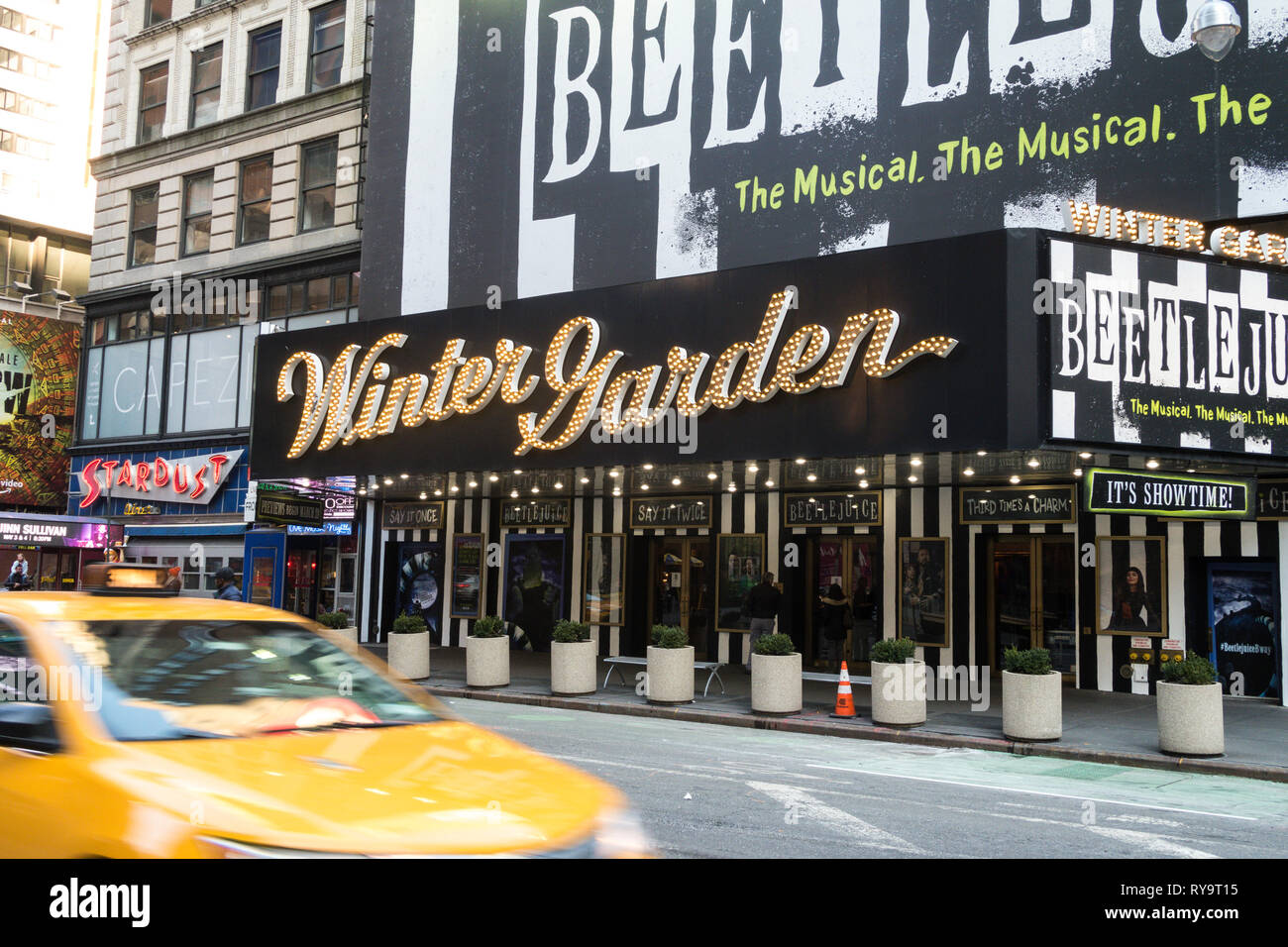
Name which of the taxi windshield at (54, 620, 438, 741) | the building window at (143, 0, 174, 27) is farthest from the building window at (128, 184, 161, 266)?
the taxi windshield at (54, 620, 438, 741)

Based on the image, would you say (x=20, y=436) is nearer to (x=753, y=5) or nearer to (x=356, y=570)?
(x=356, y=570)

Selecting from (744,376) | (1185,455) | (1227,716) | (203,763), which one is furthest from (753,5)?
(203,763)

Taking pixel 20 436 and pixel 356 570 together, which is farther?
pixel 20 436

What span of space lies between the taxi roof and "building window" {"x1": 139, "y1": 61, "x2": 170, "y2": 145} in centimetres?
3383

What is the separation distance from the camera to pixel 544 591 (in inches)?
1030

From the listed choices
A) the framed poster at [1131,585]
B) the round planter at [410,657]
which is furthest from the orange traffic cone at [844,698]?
the round planter at [410,657]

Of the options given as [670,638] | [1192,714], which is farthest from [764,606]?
[1192,714]

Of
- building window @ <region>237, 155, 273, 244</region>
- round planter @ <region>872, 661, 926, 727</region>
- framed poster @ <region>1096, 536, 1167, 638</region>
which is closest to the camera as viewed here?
round planter @ <region>872, 661, 926, 727</region>

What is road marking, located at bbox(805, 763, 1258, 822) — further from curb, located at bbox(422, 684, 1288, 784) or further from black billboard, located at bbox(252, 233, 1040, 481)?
black billboard, located at bbox(252, 233, 1040, 481)

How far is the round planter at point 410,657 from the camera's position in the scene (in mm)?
20875

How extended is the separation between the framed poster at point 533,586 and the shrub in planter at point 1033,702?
1325 centimetres

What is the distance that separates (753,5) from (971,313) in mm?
10533

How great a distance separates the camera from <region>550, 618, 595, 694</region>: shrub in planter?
1867 cm

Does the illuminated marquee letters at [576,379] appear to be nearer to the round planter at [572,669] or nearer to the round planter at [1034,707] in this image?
the round planter at [572,669]
